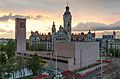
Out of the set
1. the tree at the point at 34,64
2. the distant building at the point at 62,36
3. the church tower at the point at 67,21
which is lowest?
the tree at the point at 34,64

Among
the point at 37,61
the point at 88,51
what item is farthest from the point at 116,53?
the point at 37,61

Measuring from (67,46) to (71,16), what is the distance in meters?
41.9

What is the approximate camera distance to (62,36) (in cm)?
10500

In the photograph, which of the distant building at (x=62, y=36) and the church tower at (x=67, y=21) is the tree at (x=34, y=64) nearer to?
the distant building at (x=62, y=36)

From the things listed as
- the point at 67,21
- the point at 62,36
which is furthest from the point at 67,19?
the point at 62,36

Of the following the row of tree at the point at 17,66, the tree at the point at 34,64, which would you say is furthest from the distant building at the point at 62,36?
the row of tree at the point at 17,66

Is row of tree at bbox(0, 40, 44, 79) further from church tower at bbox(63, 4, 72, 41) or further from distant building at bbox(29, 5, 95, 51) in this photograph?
church tower at bbox(63, 4, 72, 41)

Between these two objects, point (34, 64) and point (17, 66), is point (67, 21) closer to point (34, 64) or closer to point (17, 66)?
point (34, 64)

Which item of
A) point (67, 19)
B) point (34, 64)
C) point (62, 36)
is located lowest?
point (34, 64)

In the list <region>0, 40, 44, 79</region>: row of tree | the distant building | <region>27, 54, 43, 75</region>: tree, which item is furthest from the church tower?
<region>27, 54, 43, 75</region>: tree

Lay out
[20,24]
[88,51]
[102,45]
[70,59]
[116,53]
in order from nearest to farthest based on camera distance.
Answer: [70,59]
[88,51]
[20,24]
[116,53]
[102,45]

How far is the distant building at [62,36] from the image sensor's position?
10481 cm

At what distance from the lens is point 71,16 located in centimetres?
10894

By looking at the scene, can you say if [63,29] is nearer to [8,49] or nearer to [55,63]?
[8,49]
